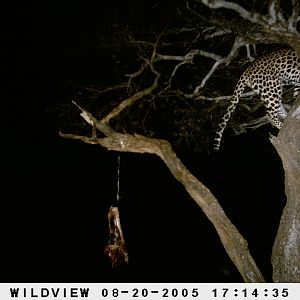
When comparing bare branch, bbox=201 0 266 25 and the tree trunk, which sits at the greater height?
bare branch, bbox=201 0 266 25

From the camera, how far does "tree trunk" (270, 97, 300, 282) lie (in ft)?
14.8

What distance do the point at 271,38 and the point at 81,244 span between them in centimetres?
1067

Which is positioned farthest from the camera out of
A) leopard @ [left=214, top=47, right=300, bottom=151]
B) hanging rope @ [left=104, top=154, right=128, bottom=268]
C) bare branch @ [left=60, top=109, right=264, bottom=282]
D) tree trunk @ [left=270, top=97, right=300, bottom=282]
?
leopard @ [left=214, top=47, right=300, bottom=151]

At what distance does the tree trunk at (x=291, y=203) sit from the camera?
14.8 ft

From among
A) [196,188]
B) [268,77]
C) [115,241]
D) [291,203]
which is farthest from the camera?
[268,77]

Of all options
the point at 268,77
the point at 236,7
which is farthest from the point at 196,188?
the point at 268,77

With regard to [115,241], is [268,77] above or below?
above

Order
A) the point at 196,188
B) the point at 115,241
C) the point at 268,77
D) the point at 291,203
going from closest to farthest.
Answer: the point at 291,203 < the point at 196,188 < the point at 115,241 < the point at 268,77

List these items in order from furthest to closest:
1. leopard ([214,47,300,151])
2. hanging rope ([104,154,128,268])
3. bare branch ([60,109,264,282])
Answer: leopard ([214,47,300,151])
hanging rope ([104,154,128,268])
bare branch ([60,109,264,282])

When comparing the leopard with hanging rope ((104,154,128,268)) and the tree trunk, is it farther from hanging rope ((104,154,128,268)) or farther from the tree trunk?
hanging rope ((104,154,128,268))

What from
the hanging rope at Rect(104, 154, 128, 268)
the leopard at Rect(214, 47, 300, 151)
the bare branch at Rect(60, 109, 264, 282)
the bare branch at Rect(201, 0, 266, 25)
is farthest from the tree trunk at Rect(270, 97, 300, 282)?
the leopard at Rect(214, 47, 300, 151)

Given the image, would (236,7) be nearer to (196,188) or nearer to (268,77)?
(196,188)

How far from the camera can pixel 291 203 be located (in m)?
4.60

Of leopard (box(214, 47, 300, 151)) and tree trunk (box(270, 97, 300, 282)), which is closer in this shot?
tree trunk (box(270, 97, 300, 282))
